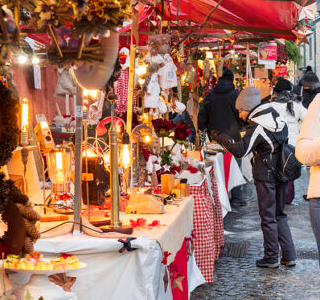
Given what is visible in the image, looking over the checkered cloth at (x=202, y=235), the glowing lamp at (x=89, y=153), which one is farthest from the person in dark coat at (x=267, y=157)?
the glowing lamp at (x=89, y=153)

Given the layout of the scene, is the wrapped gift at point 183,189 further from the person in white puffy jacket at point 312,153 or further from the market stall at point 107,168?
the person in white puffy jacket at point 312,153

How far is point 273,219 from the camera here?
584 cm

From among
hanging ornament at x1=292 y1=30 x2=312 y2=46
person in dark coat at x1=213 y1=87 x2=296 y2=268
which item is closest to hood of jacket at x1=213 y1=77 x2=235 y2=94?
hanging ornament at x1=292 y1=30 x2=312 y2=46

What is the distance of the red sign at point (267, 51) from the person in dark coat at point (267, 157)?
2855 mm

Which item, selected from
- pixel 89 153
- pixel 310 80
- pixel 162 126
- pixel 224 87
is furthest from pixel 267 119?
pixel 310 80

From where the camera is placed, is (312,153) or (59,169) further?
(312,153)

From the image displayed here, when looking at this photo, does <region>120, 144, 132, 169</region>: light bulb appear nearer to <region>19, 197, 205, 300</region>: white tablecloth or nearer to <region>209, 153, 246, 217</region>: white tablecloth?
<region>19, 197, 205, 300</region>: white tablecloth

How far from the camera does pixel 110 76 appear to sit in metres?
2.53

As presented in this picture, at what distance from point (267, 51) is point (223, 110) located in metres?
1.15

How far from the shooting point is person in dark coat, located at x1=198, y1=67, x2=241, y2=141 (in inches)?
371

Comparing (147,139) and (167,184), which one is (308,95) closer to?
(147,139)

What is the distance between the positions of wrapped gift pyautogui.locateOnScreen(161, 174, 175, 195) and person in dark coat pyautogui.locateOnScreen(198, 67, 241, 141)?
4.86 metres

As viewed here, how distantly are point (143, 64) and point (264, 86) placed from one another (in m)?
9.45

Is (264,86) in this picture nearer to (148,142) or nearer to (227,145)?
(227,145)
